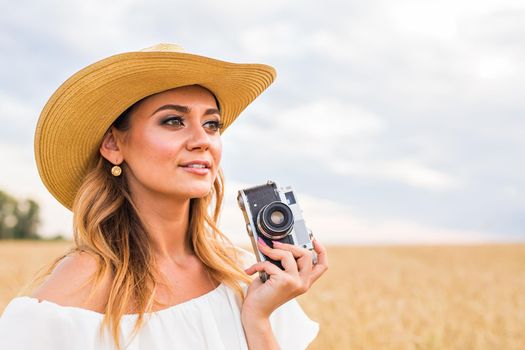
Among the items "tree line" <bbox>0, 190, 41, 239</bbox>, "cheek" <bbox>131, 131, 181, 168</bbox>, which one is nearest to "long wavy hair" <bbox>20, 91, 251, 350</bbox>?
"cheek" <bbox>131, 131, 181, 168</bbox>

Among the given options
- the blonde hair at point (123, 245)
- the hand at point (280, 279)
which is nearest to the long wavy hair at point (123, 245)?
the blonde hair at point (123, 245)

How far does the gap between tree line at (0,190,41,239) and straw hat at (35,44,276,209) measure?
39.7 m

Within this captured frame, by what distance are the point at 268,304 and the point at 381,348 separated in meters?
2.76

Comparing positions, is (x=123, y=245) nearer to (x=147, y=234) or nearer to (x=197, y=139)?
(x=147, y=234)

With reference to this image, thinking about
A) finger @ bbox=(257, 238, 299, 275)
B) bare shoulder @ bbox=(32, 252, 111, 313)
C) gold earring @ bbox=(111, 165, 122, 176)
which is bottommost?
bare shoulder @ bbox=(32, 252, 111, 313)

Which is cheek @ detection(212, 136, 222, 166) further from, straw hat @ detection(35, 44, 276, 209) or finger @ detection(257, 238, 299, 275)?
finger @ detection(257, 238, 299, 275)

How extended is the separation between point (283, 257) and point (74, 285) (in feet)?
2.61

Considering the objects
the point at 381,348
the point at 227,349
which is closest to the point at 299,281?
the point at 227,349

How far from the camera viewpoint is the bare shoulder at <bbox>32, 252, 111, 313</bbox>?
7.54 feet

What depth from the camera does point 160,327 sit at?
8.16 feet

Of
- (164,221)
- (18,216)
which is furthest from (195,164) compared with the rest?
(18,216)

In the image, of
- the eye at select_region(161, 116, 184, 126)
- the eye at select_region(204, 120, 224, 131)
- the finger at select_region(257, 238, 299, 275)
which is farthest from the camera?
the eye at select_region(204, 120, 224, 131)

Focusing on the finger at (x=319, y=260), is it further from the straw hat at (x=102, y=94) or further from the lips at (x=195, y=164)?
the straw hat at (x=102, y=94)

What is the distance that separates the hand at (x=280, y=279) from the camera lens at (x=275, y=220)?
5 centimetres
